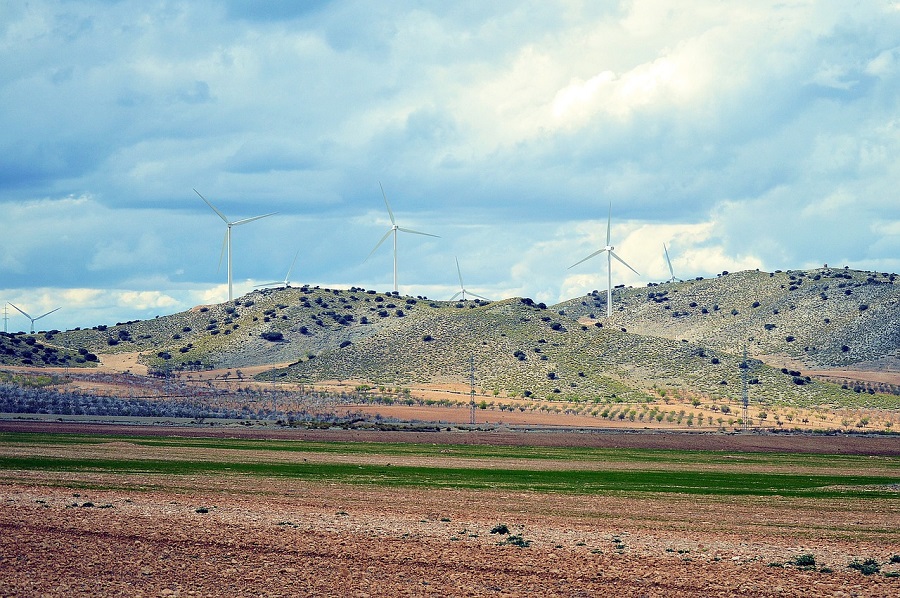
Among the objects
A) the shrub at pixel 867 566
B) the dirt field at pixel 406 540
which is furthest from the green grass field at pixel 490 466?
the shrub at pixel 867 566

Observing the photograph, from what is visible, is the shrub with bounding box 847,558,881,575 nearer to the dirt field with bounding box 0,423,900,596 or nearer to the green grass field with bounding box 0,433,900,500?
the dirt field with bounding box 0,423,900,596

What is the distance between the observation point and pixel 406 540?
3119cm

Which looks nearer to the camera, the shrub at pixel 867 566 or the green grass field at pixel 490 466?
the shrub at pixel 867 566

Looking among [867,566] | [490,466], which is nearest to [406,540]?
[867,566]

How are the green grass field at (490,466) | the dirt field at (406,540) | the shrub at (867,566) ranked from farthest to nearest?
the green grass field at (490,466) < the shrub at (867,566) < the dirt field at (406,540)

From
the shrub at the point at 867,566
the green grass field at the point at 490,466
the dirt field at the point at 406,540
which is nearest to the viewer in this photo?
the dirt field at the point at 406,540

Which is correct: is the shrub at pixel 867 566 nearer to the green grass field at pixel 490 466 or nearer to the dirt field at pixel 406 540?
the dirt field at pixel 406 540

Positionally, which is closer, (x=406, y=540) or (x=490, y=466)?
(x=406, y=540)

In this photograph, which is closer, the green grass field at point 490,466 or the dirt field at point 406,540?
the dirt field at point 406,540

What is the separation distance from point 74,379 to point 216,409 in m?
38.6

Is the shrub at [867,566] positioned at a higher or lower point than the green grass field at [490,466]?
lower

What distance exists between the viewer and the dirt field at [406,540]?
25.4m

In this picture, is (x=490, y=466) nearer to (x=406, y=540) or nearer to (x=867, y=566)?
(x=406, y=540)

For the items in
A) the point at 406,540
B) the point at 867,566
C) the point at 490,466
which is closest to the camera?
the point at 867,566
